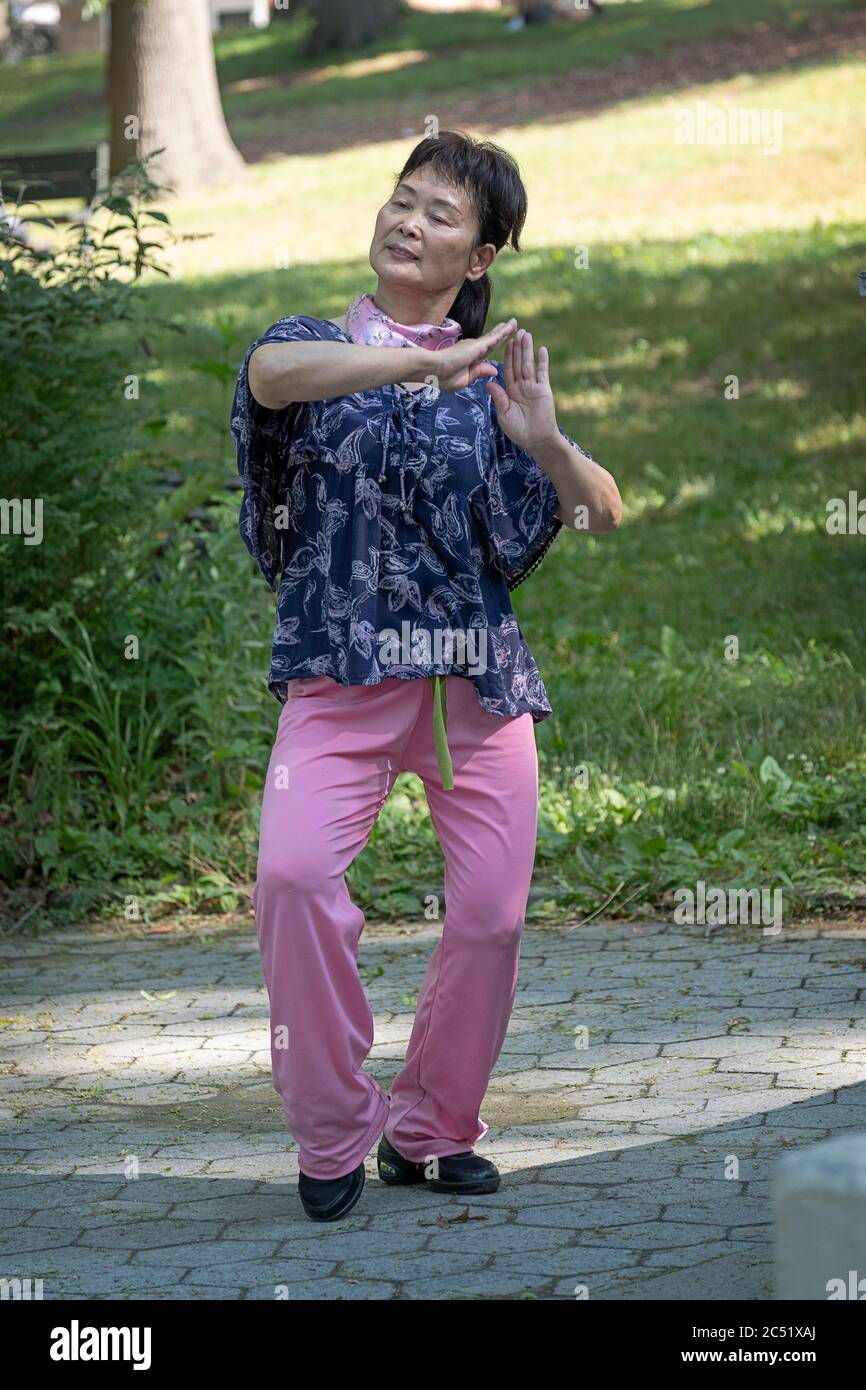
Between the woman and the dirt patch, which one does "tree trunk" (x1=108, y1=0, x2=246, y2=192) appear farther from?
the woman

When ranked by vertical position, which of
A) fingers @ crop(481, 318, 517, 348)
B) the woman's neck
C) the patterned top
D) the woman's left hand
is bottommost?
the patterned top

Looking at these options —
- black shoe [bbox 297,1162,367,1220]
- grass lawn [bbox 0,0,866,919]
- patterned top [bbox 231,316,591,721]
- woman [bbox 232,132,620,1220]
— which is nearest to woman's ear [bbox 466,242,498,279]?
→ woman [bbox 232,132,620,1220]

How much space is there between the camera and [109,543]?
6.94 m

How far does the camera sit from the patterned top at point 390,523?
3.80 m

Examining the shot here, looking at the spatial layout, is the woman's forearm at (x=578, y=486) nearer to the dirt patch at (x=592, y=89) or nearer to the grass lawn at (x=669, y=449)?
the grass lawn at (x=669, y=449)

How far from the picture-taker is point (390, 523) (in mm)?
3854

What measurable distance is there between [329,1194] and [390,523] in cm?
Result: 143

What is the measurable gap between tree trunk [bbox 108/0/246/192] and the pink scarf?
16254mm

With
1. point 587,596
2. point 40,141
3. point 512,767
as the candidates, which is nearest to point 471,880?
point 512,767

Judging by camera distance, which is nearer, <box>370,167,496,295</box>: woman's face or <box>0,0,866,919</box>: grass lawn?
<box>370,167,496,295</box>: woman's face

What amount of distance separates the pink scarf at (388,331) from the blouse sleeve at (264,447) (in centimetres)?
13

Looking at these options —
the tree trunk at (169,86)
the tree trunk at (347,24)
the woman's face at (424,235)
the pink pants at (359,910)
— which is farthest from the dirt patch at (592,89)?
the pink pants at (359,910)

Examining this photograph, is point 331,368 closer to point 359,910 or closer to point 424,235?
point 424,235

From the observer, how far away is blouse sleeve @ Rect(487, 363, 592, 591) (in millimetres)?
3945
